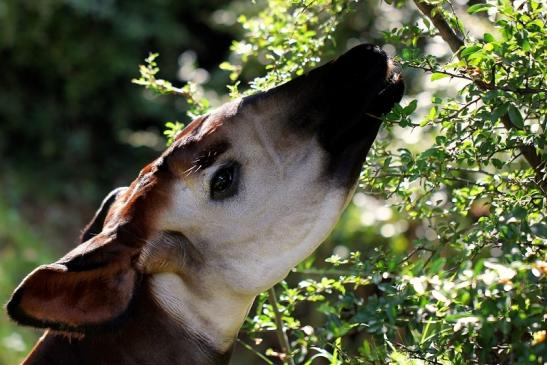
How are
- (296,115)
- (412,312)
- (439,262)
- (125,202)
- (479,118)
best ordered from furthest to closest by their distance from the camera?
(125,202), (296,115), (412,312), (479,118), (439,262)

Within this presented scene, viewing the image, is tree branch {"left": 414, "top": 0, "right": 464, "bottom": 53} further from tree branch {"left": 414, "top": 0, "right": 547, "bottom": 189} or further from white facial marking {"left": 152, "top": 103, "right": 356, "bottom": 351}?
white facial marking {"left": 152, "top": 103, "right": 356, "bottom": 351}

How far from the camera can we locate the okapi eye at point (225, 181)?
2104 millimetres

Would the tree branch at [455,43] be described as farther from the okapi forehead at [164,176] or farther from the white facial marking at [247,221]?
the okapi forehead at [164,176]

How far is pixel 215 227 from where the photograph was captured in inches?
83.2

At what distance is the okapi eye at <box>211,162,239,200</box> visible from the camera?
2.10 m

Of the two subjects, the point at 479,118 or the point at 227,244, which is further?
the point at 227,244

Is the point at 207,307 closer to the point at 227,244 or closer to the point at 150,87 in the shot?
the point at 227,244

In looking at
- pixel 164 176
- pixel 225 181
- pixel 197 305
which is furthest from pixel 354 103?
pixel 197 305

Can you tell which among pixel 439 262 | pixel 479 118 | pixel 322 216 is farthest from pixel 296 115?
pixel 439 262

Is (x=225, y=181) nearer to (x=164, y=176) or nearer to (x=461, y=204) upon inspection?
(x=164, y=176)

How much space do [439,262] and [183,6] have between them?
709cm

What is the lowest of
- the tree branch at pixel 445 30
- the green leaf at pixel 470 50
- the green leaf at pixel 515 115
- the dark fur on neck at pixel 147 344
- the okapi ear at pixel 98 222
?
the dark fur on neck at pixel 147 344

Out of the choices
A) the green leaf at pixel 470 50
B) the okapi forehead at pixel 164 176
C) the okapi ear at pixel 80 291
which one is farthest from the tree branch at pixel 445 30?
the okapi ear at pixel 80 291

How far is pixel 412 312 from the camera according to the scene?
6.18ft
